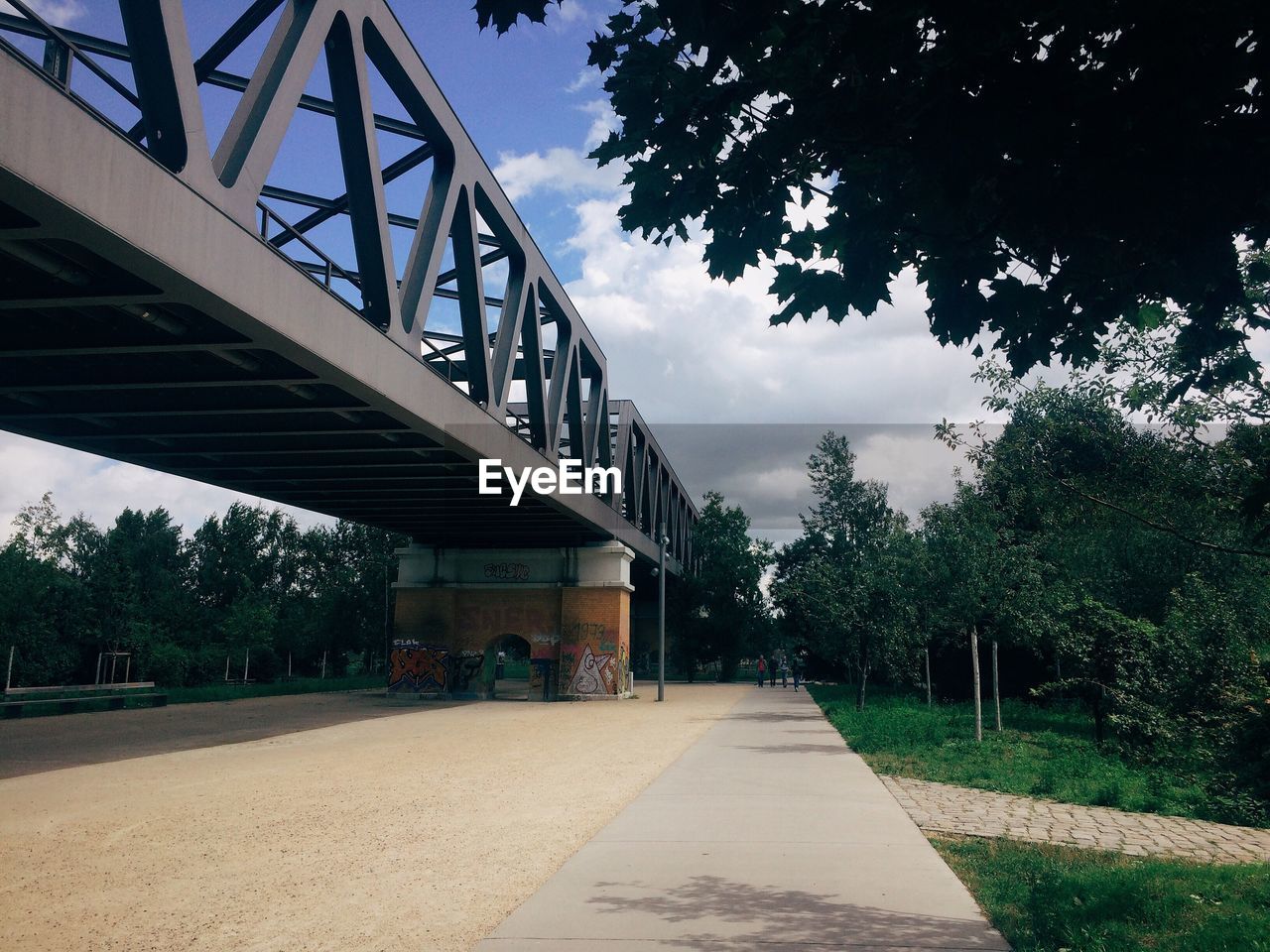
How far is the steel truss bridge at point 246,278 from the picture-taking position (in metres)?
9.05

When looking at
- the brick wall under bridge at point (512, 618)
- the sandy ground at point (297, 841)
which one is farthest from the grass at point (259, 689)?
the sandy ground at point (297, 841)

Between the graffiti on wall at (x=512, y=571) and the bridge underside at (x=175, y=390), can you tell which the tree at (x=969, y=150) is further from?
the graffiti on wall at (x=512, y=571)

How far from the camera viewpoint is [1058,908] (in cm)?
549

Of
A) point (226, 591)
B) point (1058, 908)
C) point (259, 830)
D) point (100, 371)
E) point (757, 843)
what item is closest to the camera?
point (1058, 908)

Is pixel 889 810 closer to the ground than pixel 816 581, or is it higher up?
closer to the ground

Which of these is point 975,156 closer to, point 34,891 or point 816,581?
point 34,891

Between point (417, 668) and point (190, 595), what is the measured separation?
53130 millimetres

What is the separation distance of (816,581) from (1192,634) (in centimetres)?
1492

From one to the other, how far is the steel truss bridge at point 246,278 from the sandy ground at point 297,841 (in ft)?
19.1

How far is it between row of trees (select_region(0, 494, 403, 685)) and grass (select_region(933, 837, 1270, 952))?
1904 inches

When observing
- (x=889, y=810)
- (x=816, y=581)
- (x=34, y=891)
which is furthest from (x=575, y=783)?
(x=816, y=581)

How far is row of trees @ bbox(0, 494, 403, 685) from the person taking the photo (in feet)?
161

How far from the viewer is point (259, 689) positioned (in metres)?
38.4

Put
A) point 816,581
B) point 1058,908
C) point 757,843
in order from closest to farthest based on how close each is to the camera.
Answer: point 1058,908 < point 757,843 < point 816,581
